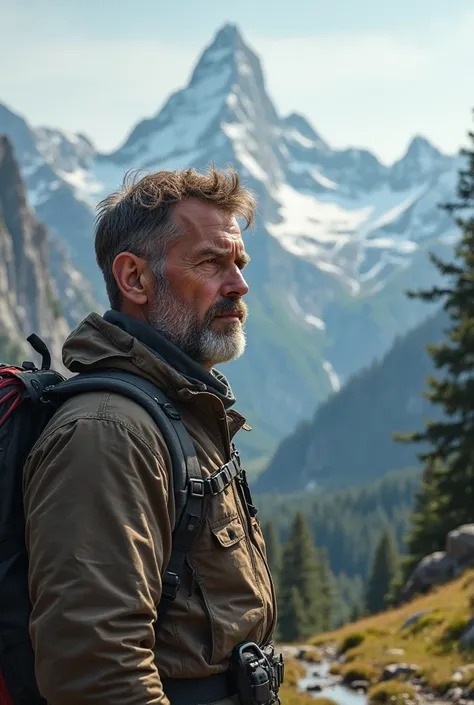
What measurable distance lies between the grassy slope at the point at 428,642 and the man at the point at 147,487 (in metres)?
11.7

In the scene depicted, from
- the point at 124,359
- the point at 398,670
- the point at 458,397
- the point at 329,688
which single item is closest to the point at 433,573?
the point at 458,397

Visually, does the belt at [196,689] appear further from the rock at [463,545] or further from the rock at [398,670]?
the rock at [463,545]

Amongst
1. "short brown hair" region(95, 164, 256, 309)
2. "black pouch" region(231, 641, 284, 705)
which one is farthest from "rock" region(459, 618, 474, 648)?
"short brown hair" region(95, 164, 256, 309)

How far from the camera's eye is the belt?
159 inches

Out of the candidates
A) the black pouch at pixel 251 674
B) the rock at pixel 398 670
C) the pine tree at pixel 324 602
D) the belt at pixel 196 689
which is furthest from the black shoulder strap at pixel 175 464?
the pine tree at pixel 324 602

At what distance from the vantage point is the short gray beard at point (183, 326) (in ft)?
15.5

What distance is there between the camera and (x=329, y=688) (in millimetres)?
17766

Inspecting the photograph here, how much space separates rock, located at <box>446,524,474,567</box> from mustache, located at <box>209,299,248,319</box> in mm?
23575

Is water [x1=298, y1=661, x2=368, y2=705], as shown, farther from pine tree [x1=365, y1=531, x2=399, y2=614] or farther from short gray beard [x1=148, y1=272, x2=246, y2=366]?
pine tree [x1=365, y1=531, x2=399, y2=614]

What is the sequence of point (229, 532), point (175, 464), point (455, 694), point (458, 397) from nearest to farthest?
point (175, 464) < point (229, 532) < point (455, 694) < point (458, 397)

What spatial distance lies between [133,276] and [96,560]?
164 cm

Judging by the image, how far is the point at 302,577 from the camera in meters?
77.4

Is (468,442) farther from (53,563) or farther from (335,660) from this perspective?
(53,563)

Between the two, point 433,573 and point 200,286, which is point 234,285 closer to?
point 200,286
